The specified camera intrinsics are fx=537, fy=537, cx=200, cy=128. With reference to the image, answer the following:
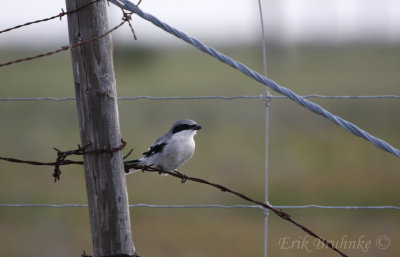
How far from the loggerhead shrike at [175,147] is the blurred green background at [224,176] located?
12.6 ft

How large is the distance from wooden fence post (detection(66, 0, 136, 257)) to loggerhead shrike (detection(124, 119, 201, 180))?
1.98 m

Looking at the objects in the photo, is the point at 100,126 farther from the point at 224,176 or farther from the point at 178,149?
the point at 224,176

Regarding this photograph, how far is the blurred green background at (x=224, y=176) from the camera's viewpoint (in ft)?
31.1

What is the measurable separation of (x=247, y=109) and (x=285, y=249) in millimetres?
13156

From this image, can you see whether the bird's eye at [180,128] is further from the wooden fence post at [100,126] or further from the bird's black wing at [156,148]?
the wooden fence post at [100,126]

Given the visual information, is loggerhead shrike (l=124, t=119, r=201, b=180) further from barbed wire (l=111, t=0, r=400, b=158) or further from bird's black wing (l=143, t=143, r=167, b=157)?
barbed wire (l=111, t=0, r=400, b=158)

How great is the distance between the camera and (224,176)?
13.4 m

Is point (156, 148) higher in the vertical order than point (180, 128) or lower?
lower

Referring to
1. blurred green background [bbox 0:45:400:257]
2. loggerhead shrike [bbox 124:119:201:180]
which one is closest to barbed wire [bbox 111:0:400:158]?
loggerhead shrike [bbox 124:119:201:180]

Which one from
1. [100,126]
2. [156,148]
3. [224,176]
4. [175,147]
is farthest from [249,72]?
[224,176]

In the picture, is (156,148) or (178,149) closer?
(178,149)

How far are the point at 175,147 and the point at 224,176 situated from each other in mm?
9178

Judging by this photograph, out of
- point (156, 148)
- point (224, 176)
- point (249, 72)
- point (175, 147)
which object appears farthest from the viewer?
point (224, 176)

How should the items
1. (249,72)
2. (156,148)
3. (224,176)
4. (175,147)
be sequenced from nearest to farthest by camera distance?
(249,72)
(175,147)
(156,148)
(224,176)
